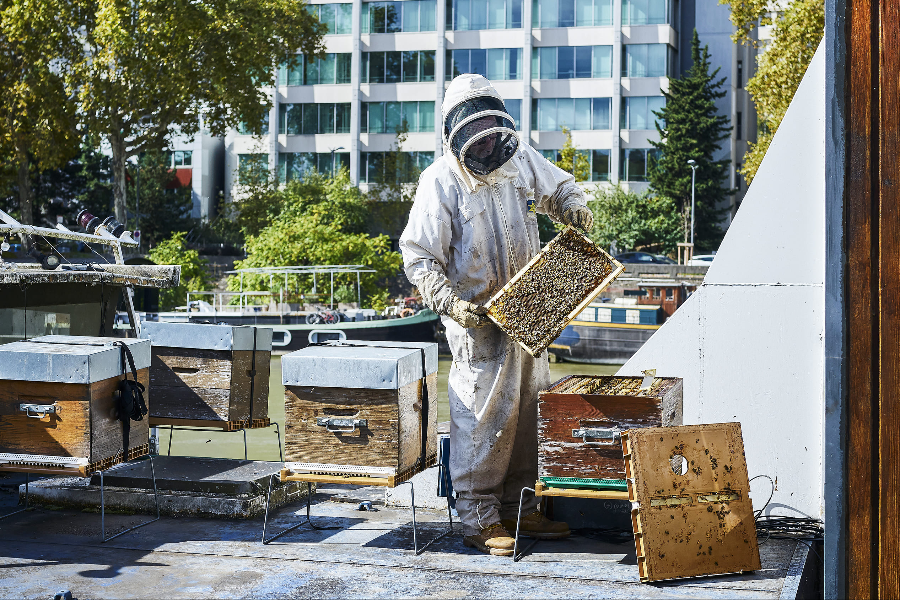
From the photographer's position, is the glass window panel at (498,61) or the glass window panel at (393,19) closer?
the glass window panel at (498,61)

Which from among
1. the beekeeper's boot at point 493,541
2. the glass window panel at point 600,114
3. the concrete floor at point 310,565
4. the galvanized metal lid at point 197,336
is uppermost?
the glass window panel at point 600,114

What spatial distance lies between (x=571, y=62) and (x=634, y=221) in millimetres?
9547

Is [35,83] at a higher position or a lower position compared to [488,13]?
lower

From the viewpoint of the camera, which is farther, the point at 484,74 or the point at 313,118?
the point at 313,118

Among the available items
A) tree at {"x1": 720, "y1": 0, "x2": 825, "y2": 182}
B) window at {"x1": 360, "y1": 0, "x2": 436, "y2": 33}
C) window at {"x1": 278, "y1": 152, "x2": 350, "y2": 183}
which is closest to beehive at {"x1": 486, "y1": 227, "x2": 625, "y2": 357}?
tree at {"x1": 720, "y1": 0, "x2": 825, "y2": 182}

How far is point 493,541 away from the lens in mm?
4734

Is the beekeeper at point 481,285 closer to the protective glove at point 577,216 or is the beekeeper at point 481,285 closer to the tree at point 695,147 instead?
the protective glove at point 577,216

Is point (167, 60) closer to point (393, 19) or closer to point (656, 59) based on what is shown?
point (393, 19)

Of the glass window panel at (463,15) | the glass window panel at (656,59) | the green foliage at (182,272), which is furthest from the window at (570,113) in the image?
the green foliage at (182,272)

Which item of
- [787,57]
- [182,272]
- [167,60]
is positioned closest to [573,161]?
[182,272]

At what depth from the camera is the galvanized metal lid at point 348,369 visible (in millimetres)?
4730

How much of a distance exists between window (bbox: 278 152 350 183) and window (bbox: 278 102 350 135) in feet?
4.16

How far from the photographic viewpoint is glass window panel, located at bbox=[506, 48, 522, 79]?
50219 millimetres

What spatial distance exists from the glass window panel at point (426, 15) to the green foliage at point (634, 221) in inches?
507
